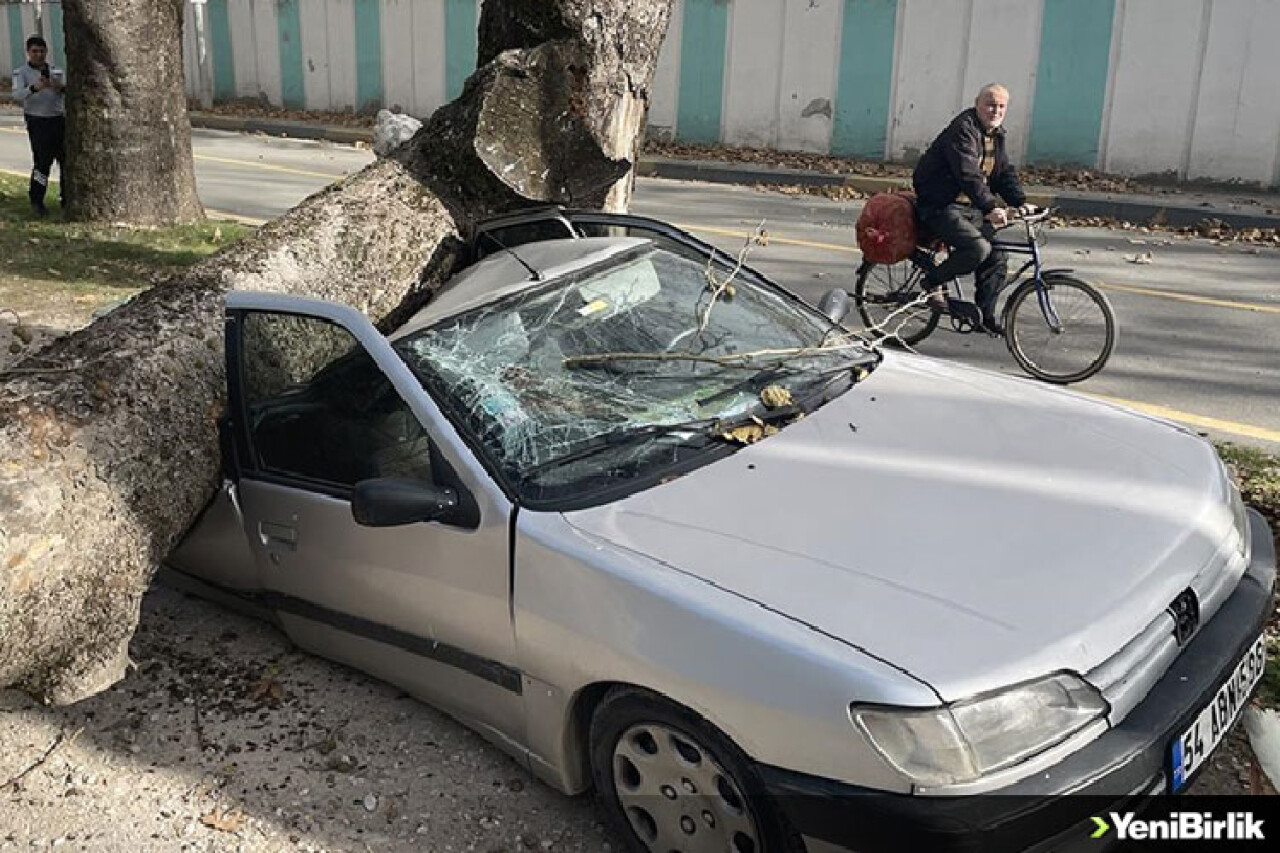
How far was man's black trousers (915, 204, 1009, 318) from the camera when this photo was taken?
733cm

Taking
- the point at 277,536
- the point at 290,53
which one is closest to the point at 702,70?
the point at 290,53

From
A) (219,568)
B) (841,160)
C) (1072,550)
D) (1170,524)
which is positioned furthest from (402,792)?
(841,160)

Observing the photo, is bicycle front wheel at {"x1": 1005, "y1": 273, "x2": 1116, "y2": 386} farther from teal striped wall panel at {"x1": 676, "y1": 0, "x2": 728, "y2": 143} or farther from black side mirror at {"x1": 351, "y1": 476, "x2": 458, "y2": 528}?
teal striped wall panel at {"x1": 676, "y1": 0, "x2": 728, "y2": 143}

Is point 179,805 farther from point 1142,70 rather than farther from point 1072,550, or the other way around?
point 1142,70

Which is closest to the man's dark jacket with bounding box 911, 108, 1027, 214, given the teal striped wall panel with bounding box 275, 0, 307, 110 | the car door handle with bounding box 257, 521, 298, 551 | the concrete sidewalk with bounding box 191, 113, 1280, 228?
the car door handle with bounding box 257, 521, 298, 551

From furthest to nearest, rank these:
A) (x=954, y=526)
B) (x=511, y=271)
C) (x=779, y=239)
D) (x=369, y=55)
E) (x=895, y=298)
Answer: (x=369, y=55) < (x=779, y=239) < (x=895, y=298) < (x=511, y=271) < (x=954, y=526)

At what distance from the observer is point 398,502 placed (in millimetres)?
3143

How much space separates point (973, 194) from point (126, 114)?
7.88 meters

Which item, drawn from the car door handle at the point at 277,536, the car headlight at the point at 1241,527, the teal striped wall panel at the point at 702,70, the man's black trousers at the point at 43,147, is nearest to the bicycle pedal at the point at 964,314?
the car headlight at the point at 1241,527

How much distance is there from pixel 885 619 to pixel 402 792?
1.57 meters

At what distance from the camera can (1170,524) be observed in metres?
3.05

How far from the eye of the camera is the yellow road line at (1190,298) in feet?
29.3

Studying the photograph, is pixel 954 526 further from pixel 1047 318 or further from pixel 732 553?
pixel 1047 318

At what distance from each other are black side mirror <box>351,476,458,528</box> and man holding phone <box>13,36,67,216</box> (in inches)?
444
